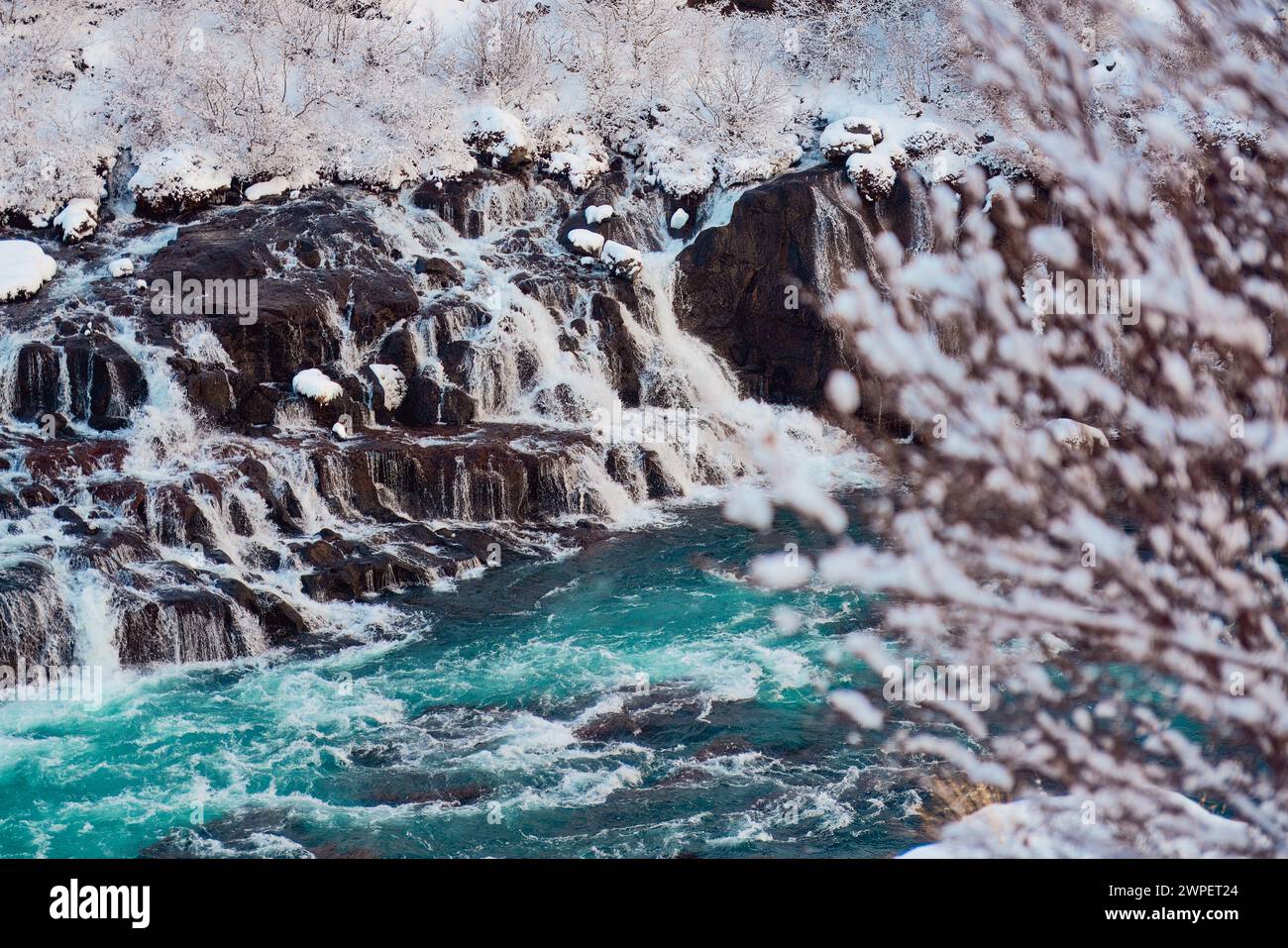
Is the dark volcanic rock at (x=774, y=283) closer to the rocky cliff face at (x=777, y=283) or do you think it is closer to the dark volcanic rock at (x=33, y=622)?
the rocky cliff face at (x=777, y=283)

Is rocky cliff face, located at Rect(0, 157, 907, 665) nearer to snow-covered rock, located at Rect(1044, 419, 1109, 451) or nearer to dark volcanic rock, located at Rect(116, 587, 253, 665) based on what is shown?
dark volcanic rock, located at Rect(116, 587, 253, 665)

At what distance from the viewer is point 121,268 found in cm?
2028

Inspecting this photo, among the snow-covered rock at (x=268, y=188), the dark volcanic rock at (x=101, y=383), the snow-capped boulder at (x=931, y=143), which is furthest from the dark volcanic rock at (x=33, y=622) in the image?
the snow-capped boulder at (x=931, y=143)

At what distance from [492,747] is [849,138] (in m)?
16.7

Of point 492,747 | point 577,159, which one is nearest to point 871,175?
point 577,159

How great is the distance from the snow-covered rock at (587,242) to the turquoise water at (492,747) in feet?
29.6

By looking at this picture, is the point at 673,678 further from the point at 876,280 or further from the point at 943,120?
the point at 943,120

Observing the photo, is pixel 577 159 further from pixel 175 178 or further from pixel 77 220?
pixel 77 220

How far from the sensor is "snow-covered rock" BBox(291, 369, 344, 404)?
61.0 feet

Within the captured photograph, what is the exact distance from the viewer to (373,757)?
38.8 feet

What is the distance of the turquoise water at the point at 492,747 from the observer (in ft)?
34.3

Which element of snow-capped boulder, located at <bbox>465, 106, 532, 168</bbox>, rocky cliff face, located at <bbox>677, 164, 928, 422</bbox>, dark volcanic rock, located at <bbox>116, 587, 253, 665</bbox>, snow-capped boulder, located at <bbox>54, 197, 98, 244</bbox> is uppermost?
snow-capped boulder, located at <bbox>465, 106, 532, 168</bbox>

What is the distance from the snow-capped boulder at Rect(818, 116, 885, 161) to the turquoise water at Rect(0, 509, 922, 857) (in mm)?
11977

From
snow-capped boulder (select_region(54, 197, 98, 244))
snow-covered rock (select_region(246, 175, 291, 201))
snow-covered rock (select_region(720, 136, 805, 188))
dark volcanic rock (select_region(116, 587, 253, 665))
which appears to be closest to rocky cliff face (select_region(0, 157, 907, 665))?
Result: dark volcanic rock (select_region(116, 587, 253, 665))
